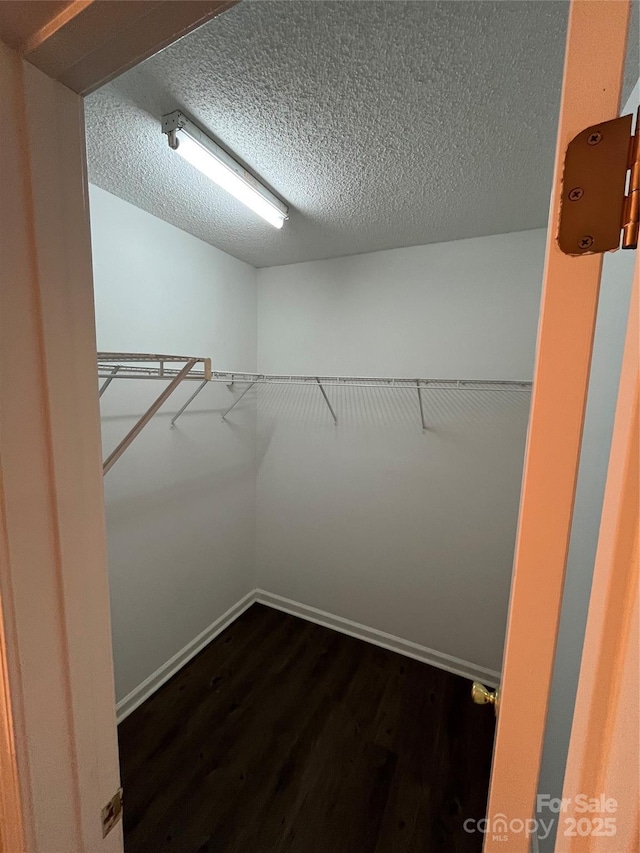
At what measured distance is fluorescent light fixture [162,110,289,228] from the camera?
1131 mm

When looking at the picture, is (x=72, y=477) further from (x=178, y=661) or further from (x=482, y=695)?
(x=178, y=661)

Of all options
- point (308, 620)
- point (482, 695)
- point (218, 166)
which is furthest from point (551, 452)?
point (308, 620)

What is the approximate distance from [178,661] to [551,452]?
2.61 meters

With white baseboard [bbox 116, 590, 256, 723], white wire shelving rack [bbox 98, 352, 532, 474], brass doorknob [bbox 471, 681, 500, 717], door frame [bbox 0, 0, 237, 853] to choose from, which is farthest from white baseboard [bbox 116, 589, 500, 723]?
brass doorknob [bbox 471, 681, 500, 717]

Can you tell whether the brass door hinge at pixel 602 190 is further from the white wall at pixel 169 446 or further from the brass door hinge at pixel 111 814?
the white wall at pixel 169 446

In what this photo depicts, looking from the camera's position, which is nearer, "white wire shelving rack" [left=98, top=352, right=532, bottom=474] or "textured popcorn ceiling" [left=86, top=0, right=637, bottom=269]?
"textured popcorn ceiling" [left=86, top=0, right=637, bottom=269]

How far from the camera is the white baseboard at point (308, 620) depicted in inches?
79.3

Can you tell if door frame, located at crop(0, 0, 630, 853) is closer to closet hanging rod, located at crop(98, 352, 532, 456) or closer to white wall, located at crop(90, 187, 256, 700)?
closet hanging rod, located at crop(98, 352, 532, 456)

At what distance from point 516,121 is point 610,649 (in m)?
1.45

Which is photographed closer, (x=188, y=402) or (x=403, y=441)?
(x=188, y=402)

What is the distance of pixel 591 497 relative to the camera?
81 centimetres

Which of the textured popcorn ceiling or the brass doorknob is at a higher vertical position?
the textured popcorn ceiling

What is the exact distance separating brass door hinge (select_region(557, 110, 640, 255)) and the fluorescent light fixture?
4.15 feet

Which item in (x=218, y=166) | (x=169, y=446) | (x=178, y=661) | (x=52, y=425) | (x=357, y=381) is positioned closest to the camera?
(x=52, y=425)
